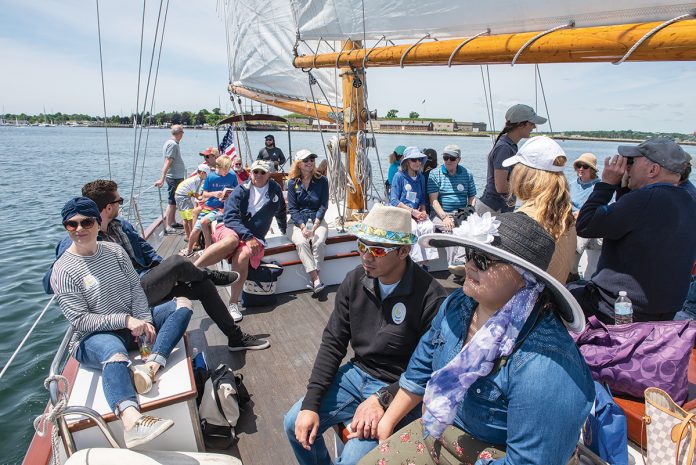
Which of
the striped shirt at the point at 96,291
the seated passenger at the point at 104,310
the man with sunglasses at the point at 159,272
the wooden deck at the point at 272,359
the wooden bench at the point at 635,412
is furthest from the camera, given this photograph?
the man with sunglasses at the point at 159,272

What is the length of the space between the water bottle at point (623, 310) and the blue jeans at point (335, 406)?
110 centimetres

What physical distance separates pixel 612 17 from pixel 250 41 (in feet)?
20.6

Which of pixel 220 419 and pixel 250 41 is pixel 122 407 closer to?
pixel 220 419

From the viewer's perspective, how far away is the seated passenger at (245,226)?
13.1 ft

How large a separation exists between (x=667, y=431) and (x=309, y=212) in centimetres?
361

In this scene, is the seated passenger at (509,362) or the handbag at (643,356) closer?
the seated passenger at (509,362)

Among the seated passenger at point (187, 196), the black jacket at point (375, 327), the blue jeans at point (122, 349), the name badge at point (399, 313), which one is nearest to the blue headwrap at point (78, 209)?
the blue jeans at point (122, 349)

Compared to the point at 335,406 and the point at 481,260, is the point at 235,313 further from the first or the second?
the point at 481,260

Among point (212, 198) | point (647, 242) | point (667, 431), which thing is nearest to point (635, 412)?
point (667, 431)

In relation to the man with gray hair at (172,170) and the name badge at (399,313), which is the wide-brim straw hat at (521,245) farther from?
the man with gray hair at (172,170)

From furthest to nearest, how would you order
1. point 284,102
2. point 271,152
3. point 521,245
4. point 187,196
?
point 284,102 → point 271,152 → point 187,196 → point 521,245

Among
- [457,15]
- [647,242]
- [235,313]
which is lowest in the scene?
[235,313]

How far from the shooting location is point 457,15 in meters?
2.94

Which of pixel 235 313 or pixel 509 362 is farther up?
pixel 509 362
